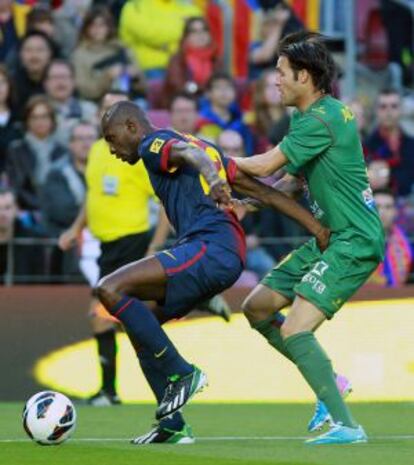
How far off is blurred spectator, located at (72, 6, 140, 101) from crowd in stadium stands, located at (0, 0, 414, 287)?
0.01m

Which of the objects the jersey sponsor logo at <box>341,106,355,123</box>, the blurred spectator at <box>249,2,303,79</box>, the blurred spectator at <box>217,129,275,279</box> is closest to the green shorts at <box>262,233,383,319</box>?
the jersey sponsor logo at <box>341,106,355,123</box>

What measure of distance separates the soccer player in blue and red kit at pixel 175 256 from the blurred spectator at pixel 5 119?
262 inches

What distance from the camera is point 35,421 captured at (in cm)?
950

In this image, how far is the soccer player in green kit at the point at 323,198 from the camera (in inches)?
374

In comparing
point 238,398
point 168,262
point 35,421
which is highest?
point 168,262

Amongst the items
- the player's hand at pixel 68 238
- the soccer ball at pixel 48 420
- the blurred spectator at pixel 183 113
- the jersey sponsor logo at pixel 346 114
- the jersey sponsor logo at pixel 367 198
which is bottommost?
the soccer ball at pixel 48 420

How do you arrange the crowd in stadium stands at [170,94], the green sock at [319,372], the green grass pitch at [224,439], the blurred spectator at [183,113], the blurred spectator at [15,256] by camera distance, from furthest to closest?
A: the blurred spectator at [183,113]
the crowd in stadium stands at [170,94]
the blurred spectator at [15,256]
the green sock at [319,372]
the green grass pitch at [224,439]

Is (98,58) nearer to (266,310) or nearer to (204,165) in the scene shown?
(266,310)

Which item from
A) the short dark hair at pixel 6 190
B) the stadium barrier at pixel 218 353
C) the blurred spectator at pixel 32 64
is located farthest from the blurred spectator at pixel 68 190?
the blurred spectator at pixel 32 64

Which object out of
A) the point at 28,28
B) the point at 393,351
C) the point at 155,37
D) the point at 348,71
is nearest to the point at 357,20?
the point at 348,71

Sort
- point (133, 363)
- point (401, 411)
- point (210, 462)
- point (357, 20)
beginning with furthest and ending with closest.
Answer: point (357, 20) < point (133, 363) < point (401, 411) < point (210, 462)

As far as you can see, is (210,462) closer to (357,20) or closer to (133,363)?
(133,363)

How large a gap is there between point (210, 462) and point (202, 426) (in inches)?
111

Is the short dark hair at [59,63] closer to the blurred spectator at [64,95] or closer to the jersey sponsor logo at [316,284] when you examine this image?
the blurred spectator at [64,95]
